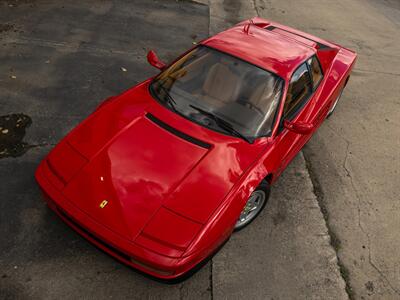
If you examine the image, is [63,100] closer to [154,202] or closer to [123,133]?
[123,133]

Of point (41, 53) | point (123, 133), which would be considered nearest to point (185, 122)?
point (123, 133)

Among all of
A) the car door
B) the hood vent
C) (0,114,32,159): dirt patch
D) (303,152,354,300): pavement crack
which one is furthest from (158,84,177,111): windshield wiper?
(303,152,354,300): pavement crack

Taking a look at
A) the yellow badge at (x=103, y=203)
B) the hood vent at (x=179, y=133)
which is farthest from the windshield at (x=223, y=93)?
the yellow badge at (x=103, y=203)

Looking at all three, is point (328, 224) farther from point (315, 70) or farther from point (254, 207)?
point (315, 70)

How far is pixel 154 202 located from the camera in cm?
289

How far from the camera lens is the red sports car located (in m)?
2.80

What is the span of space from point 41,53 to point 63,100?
154 cm

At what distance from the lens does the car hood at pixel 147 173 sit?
2.80 meters

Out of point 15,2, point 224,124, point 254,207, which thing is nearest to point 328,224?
point 254,207

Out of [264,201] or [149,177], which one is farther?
[264,201]

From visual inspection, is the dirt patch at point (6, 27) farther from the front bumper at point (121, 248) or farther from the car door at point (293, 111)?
the car door at point (293, 111)

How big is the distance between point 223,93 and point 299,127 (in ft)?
2.80

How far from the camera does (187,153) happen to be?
127 inches

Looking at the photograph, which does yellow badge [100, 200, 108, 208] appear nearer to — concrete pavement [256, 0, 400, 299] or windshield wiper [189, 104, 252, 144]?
windshield wiper [189, 104, 252, 144]
